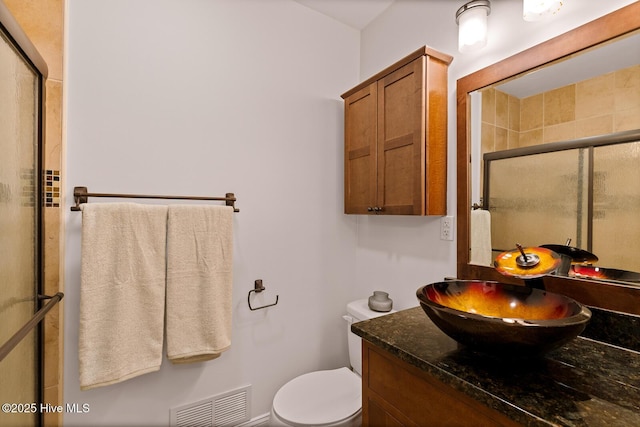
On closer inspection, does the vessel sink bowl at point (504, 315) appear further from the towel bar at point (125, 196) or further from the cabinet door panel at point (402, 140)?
the towel bar at point (125, 196)

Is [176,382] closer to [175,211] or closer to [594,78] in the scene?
[175,211]

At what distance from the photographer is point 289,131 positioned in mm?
1782

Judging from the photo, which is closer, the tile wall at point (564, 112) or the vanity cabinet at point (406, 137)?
the tile wall at point (564, 112)

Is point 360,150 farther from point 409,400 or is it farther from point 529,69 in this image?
point 409,400

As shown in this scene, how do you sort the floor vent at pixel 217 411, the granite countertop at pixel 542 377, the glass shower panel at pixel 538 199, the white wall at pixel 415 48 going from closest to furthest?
the granite countertop at pixel 542 377 < the glass shower panel at pixel 538 199 < the white wall at pixel 415 48 < the floor vent at pixel 217 411

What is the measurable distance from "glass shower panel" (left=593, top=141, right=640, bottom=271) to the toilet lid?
3.78 feet

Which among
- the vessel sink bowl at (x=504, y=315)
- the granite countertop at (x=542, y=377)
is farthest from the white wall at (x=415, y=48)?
the granite countertop at (x=542, y=377)

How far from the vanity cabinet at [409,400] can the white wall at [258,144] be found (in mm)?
712

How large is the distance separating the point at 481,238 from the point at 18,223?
5.69 feet

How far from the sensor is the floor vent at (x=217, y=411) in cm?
148

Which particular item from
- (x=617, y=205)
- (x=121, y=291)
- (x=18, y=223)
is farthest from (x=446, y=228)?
Result: (x=18, y=223)

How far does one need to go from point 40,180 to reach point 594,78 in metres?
2.00

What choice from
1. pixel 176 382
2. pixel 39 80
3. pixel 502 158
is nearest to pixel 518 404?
pixel 502 158

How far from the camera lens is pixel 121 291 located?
4.09 feet
